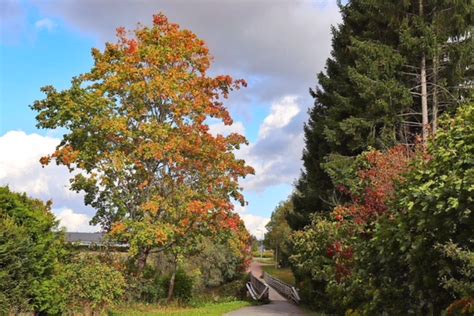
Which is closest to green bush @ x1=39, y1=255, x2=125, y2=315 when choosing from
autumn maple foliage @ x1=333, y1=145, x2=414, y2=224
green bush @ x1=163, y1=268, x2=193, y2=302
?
autumn maple foliage @ x1=333, y1=145, x2=414, y2=224

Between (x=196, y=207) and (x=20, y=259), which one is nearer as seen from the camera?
(x=20, y=259)

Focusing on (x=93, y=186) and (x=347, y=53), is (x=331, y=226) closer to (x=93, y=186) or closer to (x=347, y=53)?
(x=347, y=53)

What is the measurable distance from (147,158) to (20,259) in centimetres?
958

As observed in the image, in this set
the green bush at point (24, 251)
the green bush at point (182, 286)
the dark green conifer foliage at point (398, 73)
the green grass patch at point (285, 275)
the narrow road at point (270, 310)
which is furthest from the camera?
the green grass patch at point (285, 275)

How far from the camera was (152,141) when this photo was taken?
21.2 meters

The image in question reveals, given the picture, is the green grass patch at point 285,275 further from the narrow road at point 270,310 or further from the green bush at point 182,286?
the green bush at point 182,286

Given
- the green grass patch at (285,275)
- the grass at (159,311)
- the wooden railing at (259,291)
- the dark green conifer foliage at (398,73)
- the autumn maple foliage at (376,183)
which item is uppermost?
the dark green conifer foliage at (398,73)

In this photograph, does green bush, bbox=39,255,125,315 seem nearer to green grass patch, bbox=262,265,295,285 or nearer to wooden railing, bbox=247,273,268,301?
wooden railing, bbox=247,273,268,301


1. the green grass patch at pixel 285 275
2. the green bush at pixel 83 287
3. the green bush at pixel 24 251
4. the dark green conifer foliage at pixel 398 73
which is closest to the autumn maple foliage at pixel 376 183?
the dark green conifer foliage at pixel 398 73

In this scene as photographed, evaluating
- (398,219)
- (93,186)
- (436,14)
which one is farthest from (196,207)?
(398,219)

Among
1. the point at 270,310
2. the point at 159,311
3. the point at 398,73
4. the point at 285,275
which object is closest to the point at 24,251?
the point at 159,311

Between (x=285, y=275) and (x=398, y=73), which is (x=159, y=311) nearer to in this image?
(x=398, y=73)

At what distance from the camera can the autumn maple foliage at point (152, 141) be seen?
20812 mm

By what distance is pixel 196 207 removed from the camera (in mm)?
21016
